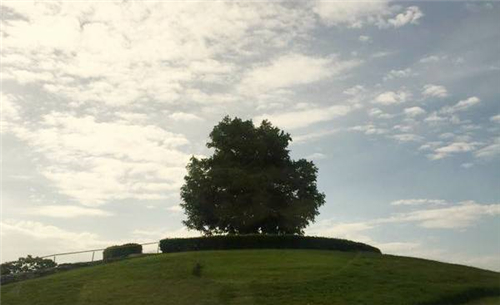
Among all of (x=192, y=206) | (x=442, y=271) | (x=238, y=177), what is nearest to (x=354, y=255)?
(x=442, y=271)

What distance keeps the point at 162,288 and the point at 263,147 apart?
35.6 meters

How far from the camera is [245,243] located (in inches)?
2036

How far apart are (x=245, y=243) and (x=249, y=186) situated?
48.6 ft

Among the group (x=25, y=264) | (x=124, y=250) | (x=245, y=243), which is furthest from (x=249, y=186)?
(x=25, y=264)

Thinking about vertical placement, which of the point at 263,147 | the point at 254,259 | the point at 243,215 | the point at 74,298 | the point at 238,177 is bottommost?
the point at 74,298

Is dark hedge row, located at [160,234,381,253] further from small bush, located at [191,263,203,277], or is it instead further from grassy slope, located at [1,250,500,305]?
small bush, located at [191,263,203,277]

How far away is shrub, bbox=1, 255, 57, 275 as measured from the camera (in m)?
59.2

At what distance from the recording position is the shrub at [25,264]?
194ft

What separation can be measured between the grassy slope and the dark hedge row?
200 inches

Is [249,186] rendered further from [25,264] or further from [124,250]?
[25,264]

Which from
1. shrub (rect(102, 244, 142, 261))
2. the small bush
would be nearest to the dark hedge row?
shrub (rect(102, 244, 142, 261))

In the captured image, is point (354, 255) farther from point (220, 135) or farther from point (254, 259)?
point (220, 135)

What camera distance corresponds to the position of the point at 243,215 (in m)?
65.4

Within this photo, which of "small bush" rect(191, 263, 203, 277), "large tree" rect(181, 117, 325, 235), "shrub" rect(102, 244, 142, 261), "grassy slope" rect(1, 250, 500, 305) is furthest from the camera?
"large tree" rect(181, 117, 325, 235)
